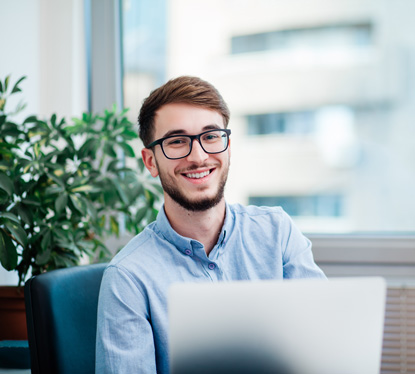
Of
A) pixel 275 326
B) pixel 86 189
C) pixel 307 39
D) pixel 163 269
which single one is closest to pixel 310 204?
pixel 307 39

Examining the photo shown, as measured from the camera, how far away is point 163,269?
1.23 meters

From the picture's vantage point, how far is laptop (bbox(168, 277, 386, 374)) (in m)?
0.67

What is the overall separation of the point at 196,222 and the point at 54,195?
68 cm

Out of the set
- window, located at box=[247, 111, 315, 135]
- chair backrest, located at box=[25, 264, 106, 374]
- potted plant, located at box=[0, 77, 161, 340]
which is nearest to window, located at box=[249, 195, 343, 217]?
window, located at box=[247, 111, 315, 135]

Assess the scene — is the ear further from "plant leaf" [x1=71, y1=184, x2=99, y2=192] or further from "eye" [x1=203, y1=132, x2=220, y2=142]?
"plant leaf" [x1=71, y1=184, x2=99, y2=192]

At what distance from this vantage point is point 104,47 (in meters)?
2.57

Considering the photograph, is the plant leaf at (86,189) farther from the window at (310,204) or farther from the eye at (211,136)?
the window at (310,204)

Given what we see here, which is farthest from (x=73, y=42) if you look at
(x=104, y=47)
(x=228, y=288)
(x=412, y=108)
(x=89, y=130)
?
(x=228, y=288)

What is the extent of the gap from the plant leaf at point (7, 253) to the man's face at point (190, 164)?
24.5 inches

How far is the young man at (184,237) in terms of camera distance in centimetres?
115

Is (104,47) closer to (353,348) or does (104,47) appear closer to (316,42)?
(316,42)

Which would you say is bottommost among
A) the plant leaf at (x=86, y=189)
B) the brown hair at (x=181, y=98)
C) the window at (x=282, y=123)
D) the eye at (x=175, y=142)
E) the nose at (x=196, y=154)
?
the plant leaf at (x=86, y=189)

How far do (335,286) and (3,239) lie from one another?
122 centimetres

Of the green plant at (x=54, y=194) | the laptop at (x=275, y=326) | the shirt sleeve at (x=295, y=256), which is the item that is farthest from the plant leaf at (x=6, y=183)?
the laptop at (x=275, y=326)
